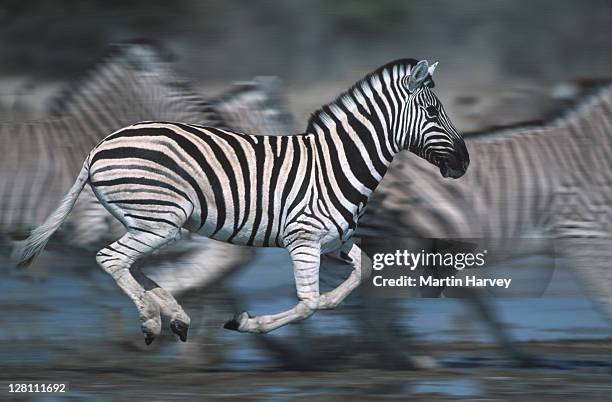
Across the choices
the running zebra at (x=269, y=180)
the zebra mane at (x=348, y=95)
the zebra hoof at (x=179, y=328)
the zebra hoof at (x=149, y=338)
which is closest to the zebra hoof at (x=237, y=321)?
the running zebra at (x=269, y=180)

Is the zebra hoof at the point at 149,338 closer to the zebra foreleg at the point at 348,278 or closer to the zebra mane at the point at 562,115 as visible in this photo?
the zebra foreleg at the point at 348,278

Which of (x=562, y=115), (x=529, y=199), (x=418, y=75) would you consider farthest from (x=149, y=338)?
(x=562, y=115)

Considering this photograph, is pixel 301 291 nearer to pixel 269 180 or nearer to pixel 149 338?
pixel 269 180

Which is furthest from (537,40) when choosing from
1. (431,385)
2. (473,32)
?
(431,385)

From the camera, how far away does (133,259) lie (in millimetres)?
7711

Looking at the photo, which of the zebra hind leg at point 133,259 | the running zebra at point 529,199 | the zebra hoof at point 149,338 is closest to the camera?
the zebra hind leg at point 133,259

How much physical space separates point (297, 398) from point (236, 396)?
283 millimetres

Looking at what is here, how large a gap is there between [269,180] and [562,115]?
144 cm

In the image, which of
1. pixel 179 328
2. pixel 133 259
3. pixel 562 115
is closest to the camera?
pixel 133 259

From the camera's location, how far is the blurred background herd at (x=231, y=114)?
7.88 metres

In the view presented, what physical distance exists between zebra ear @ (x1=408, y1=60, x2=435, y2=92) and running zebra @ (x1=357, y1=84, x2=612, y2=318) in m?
0.35

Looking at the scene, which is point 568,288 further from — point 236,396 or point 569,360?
point 236,396

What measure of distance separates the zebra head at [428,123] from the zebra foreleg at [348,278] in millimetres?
558

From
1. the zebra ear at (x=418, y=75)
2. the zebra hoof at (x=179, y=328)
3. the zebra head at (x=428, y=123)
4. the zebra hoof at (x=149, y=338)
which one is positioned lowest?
the zebra hoof at (x=149, y=338)
